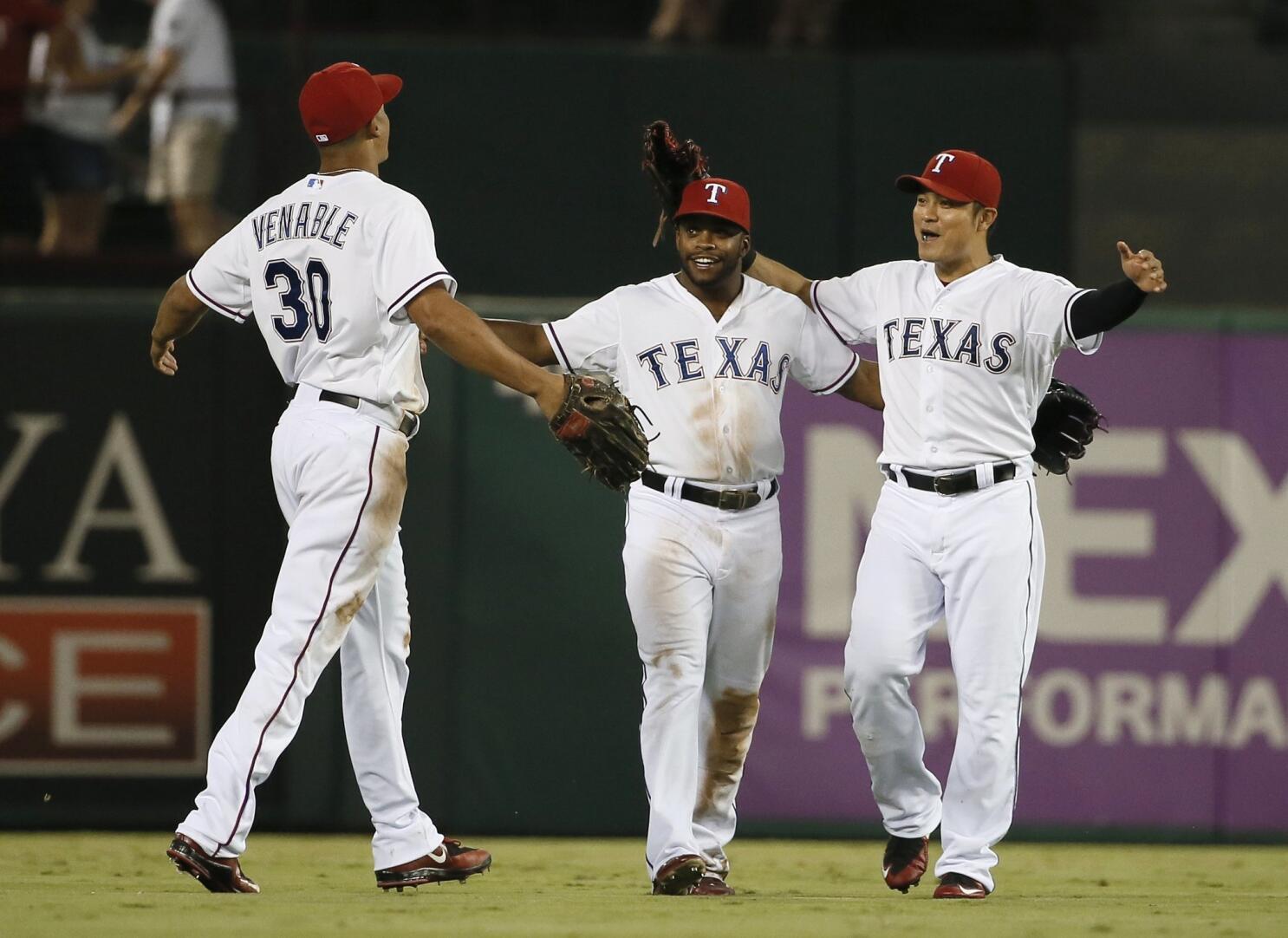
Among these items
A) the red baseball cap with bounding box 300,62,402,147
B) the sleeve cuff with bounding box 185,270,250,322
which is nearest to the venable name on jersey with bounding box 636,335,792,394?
the red baseball cap with bounding box 300,62,402,147

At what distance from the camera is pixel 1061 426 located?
6.43 m

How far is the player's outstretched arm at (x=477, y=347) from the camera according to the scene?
5.50 metres

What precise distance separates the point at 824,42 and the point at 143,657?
463 centimetres

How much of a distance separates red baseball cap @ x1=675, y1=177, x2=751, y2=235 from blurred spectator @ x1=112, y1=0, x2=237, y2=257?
3.93 meters

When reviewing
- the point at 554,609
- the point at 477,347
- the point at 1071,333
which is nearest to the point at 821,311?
the point at 1071,333

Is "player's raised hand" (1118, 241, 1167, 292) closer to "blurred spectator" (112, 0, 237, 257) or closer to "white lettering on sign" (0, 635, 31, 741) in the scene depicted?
"white lettering on sign" (0, 635, 31, 741)

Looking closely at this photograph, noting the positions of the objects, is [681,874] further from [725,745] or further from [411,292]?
[411,292]

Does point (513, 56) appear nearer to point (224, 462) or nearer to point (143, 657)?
point (224, 462)

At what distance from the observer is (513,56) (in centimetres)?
1031

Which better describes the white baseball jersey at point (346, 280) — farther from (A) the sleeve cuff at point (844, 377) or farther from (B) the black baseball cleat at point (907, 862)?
(B) the black baseball cleat at point (907, 862)

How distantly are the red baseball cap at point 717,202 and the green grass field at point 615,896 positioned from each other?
1.97 meters

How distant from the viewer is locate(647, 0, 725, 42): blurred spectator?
34.7ft

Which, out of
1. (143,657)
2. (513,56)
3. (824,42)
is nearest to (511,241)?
(513,56)

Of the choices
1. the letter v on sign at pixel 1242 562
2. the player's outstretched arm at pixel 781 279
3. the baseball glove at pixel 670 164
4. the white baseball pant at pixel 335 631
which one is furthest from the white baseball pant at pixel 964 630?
the letter v on sign at pixel 1242 562
